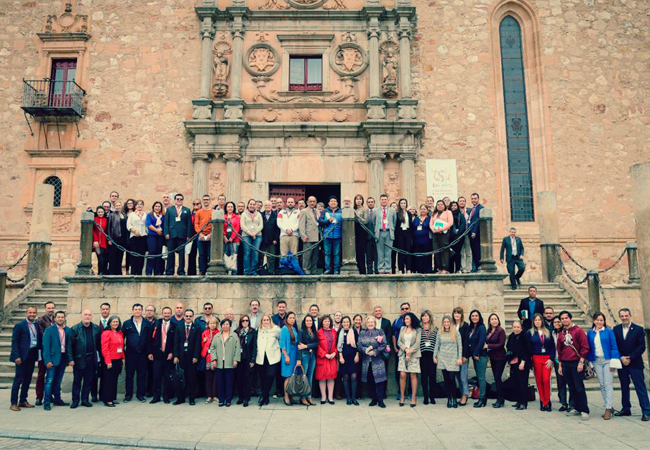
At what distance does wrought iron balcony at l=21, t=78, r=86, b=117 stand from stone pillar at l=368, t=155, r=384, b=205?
404 inches

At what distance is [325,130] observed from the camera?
17562mm

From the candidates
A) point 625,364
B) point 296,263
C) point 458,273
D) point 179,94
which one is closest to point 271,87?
point 179,94

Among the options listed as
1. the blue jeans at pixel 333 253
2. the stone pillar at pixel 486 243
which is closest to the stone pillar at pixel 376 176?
the blue jeans at pixel 333 253

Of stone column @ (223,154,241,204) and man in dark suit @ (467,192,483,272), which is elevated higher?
stone column @ (223,154,241,204)

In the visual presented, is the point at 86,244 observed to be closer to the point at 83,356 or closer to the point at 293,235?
the point at 83,356

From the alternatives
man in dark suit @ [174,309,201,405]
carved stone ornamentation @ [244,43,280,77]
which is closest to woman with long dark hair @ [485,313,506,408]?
man in dark suit @ [174,309,201,405]

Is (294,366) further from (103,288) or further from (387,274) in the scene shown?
(103,288)

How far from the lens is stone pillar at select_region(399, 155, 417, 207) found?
17.2 m

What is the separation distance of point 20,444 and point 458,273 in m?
8.23

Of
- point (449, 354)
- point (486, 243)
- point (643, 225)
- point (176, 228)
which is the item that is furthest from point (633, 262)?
point (176, 228)

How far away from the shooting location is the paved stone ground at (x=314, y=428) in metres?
6.78

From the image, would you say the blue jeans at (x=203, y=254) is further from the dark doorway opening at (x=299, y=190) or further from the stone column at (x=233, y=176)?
the dark doorway opening at (x=299, y=190)

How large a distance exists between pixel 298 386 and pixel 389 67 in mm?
12306

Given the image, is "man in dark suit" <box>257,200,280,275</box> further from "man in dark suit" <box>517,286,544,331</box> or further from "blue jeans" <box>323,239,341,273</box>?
"man in dark suit" <box>517,286,544,331</box>
